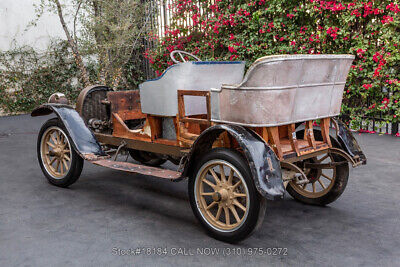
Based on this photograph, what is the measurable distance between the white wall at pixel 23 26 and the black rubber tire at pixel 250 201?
1020 cm

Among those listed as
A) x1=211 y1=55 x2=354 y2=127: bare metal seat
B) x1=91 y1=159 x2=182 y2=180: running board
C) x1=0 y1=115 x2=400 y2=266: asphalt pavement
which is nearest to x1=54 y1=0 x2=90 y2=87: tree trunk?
x1=0 y1=115 x2=400 y2=266: asphalt pavement

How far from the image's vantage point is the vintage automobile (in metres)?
2.66

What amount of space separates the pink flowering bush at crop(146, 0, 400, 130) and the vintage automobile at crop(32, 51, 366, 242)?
11.6 ft

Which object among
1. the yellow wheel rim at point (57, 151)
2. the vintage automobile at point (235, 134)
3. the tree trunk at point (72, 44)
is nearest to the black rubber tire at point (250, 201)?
the vintage automobile at point (235, 134)

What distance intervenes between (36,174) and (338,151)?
3.61m

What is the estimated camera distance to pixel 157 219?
3.34 m

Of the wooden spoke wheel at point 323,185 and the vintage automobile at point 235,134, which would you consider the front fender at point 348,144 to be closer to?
the vintage automobile at point 235,134

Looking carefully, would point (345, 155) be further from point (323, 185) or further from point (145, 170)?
point (145, 170)

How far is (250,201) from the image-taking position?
8.64 feet

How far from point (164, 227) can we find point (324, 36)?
16.9 ft

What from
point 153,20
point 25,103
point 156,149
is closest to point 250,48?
point 153,20

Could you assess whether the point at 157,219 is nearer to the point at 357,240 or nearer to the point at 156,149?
the point at 156,149

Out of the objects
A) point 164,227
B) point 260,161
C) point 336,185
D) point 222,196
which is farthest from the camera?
point 336,185

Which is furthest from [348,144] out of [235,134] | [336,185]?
[235,134]
